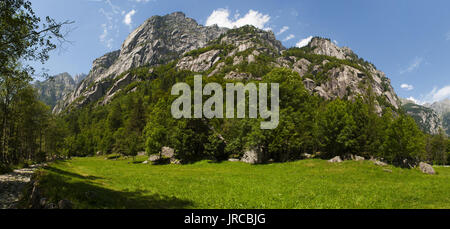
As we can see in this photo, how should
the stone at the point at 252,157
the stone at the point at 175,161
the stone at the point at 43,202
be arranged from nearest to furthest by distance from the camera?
the stone at the point at 43,202
the stone at the point at 252,157
the stone at the point at 175,161

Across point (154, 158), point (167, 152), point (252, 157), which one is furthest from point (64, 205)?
point (167, 152)

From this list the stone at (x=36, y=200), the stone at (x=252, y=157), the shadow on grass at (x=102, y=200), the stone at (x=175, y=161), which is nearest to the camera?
the stone at (x=36, y=200)

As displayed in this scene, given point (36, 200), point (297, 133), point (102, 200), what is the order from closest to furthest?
point (36, 200) < point (102, 200) < point (297, 133)

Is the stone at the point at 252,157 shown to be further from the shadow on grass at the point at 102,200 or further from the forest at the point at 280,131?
the shadow on grass at the point at 102,200

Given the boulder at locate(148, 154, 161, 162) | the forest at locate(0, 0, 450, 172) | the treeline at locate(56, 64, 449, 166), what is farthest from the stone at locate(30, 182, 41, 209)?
the boulder at locate(148, 154, 161, 162)

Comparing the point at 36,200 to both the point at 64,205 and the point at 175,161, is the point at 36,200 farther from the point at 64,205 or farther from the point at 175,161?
the point at 175,161

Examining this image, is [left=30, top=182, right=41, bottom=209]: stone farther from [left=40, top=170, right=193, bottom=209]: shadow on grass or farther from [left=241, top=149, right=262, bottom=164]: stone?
[left=241, top=149, right=262, bottom=164]: stone

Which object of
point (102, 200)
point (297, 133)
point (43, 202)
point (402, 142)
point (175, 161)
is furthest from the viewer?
point (175, 161)

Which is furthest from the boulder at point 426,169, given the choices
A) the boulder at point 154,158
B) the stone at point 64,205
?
the boulder at point 154,158

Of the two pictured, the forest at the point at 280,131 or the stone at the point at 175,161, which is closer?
the forest at the point at 280,131

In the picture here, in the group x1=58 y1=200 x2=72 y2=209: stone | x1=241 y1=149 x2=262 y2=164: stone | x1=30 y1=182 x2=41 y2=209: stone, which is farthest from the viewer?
x1=241 y1=149 x2=262 y2=164: stone

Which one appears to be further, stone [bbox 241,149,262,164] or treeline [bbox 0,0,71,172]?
stone [bbox 241,149,262,164]

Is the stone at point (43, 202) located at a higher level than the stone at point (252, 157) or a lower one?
higher
